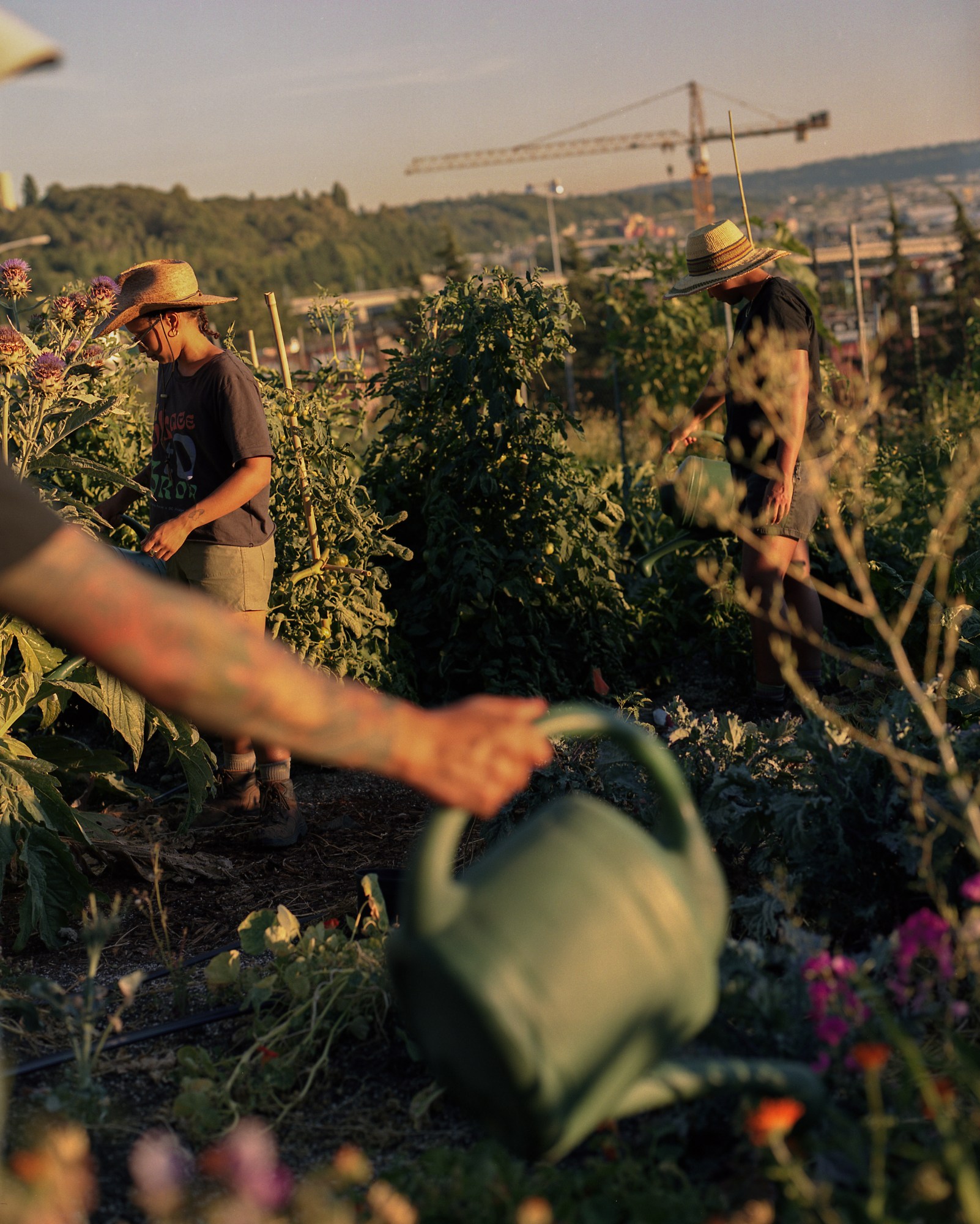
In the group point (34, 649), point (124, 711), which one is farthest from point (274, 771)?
point (34, 649)

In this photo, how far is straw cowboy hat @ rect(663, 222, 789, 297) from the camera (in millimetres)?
4082

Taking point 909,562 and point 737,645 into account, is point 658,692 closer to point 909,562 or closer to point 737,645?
point 737,645

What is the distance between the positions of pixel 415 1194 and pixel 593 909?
583mm

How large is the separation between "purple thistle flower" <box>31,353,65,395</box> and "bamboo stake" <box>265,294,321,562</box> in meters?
1.08

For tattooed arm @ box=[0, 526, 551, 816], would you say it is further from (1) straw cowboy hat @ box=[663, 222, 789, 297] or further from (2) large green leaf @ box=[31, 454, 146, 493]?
(1) straw cowboy hat @ box=[663, 222, 789, 297]

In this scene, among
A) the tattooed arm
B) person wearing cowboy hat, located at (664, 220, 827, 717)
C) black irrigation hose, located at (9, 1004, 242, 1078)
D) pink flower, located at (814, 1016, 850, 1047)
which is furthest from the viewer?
person wearing cowboy hat, located at (664, 220, 827, 717)

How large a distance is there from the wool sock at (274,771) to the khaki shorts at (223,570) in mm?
475

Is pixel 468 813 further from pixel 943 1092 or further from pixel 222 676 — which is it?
pixel 943 1092

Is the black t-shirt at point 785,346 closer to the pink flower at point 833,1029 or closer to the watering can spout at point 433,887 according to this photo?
the pink flower at point 833,1029

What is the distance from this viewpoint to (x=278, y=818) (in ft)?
11.8

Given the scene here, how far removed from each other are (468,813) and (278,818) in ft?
7.65

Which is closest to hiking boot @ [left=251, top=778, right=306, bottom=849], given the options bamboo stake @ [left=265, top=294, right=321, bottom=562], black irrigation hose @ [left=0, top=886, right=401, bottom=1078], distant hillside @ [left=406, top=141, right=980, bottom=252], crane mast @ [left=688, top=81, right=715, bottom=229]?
bamboo stake @ [left=265, top=294, right=321, bottom=562]

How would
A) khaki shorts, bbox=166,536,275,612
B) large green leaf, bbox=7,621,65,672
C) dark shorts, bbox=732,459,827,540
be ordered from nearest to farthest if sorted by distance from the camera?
large green leaf, bbox=7,621,65,672 → khaki shorts, bbox=166,536,275,612 → dark shorts, bbox=732,459,827,540

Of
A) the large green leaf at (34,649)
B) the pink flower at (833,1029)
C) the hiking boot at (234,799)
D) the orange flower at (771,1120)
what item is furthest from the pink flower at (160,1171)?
the hiking boot at (234,799)
